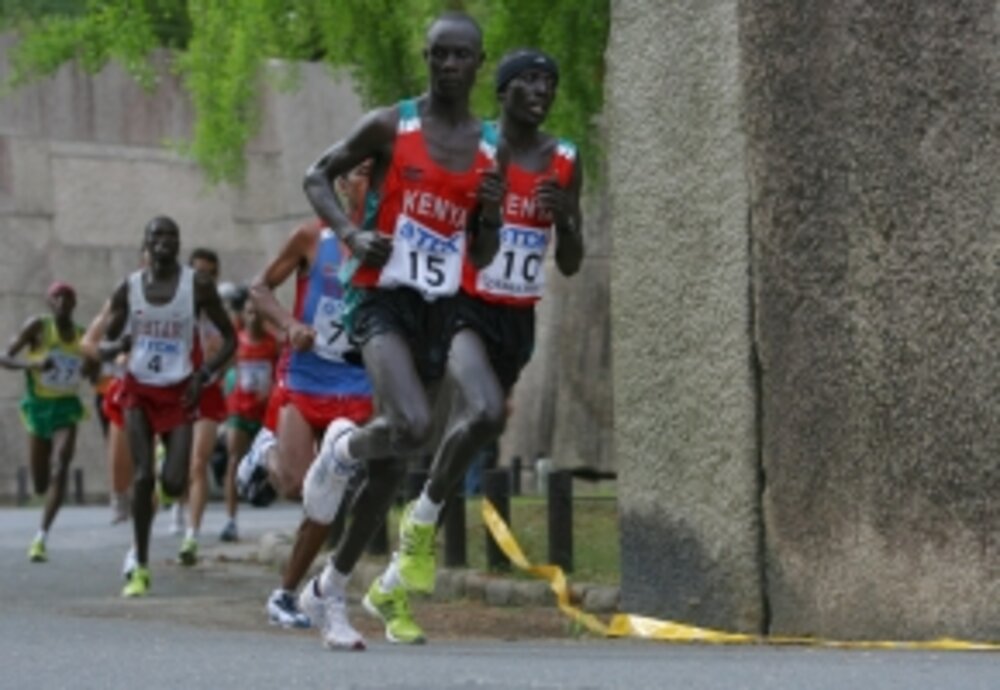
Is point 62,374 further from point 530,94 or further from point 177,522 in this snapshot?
point 530,94

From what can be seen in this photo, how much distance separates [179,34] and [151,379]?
12.8 metres

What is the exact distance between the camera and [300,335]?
12086 mm

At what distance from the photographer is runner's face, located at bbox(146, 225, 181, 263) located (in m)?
14.8

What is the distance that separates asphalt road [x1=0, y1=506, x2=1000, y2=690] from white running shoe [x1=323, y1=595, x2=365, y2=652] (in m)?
0.09

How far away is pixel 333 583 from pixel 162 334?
484 centimetres

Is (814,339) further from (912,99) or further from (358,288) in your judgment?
(358,288)

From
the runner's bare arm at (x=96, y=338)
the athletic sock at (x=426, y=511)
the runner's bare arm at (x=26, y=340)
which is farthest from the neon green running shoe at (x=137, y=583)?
the runner's bare arm at (x=26, y=340)

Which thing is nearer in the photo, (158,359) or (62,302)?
(158,359)

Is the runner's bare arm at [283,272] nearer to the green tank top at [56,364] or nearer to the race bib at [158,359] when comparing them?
the race bib at [158,359]

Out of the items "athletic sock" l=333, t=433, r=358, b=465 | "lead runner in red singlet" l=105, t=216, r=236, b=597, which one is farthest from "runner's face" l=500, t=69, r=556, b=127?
"lead runner in red singlet" l=105, t=216, r=236, b=597

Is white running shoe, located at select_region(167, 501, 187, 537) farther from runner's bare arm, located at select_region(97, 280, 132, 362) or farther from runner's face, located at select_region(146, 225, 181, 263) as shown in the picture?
runner's face, located at select_region(146, 225, 181, 263)

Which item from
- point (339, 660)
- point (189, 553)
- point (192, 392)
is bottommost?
point (339, 660)

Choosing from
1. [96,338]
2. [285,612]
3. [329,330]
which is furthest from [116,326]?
[285,612]

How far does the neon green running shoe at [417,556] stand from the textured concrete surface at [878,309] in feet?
5.25
